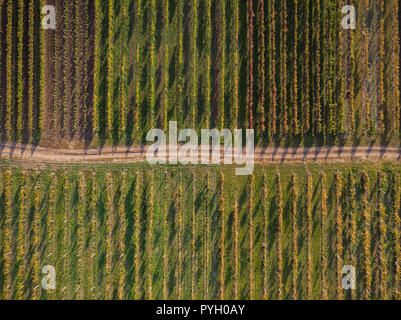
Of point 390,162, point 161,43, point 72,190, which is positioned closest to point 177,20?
point 161,43

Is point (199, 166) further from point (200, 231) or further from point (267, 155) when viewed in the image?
point (267, 155)

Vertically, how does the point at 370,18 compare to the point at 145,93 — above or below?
above

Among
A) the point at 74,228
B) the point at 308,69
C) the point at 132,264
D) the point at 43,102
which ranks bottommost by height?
the point at 132,264

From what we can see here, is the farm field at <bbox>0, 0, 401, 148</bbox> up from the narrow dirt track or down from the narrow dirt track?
up

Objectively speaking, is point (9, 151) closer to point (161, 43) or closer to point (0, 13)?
point (0, 13)

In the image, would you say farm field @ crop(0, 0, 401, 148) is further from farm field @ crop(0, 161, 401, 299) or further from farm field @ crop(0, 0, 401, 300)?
farm field @ crop(0, 161, 401, 299)

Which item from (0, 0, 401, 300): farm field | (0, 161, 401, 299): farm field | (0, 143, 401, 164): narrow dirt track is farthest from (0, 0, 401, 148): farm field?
(0, 161, 401, 299): farm field
